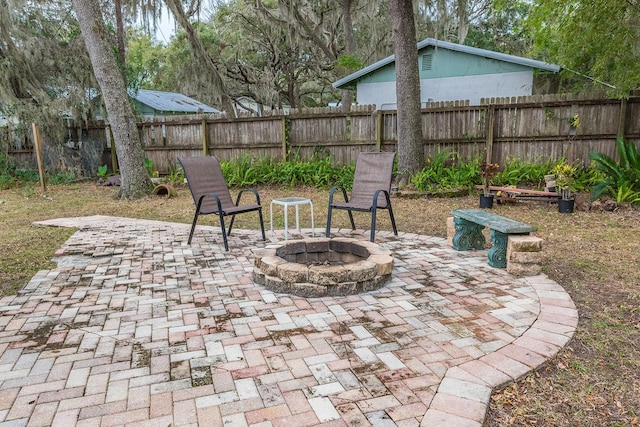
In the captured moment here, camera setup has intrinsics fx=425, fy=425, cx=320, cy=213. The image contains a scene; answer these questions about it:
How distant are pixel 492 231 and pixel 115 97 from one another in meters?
6.99

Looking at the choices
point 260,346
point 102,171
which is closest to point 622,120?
point 260,346

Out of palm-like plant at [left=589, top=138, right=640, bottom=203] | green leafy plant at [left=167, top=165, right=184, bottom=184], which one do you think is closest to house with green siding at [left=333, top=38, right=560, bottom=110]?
palm-like plant at [left=589, top=138, right=640, bottom=203]

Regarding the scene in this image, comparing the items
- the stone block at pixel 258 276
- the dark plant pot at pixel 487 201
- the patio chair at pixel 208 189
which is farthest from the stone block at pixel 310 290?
the dark plant pot at pixel 487 201

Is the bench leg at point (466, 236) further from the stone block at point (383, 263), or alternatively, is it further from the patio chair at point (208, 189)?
the patio chair at point (208, 189)

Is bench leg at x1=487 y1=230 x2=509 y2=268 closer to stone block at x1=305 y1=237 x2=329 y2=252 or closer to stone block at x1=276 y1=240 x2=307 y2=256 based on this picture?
stone block at x1=305 y1=237 x2=329 y2=252

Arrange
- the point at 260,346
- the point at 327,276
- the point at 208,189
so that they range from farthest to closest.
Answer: the point at 208,189 → the point at 327,276 → the point at 260,346

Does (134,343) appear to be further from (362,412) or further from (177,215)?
(177,215)

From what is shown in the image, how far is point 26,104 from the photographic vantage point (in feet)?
31.7

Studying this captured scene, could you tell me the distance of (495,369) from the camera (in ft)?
6.57

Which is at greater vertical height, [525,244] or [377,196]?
[377,196]

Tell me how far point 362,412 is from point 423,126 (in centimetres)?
740

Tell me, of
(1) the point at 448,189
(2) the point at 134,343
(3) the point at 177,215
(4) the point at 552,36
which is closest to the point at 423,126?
(1) the point at 448,189

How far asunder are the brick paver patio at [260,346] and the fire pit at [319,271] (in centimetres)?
8

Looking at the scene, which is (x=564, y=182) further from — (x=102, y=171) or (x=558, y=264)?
(x=102, y=171)
